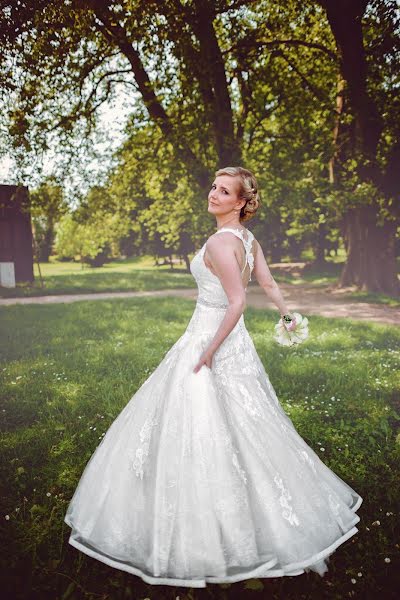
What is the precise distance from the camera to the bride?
255 cm

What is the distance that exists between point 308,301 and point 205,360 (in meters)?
10.6

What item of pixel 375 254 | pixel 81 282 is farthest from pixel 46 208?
pixel 375 254

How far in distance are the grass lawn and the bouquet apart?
1.37 meters

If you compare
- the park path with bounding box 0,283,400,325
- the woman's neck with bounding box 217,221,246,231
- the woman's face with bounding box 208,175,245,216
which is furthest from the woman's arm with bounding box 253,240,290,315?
the park path with bounding box 0,283,400,325

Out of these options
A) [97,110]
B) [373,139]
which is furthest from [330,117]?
[97,110]

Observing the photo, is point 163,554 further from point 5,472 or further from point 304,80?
point 304,80

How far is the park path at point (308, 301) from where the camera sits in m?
10.4

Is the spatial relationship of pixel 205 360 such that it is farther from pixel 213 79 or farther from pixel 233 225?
pixel 213 79

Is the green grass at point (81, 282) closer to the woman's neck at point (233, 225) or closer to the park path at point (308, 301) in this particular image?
the park path at point (308, 301)

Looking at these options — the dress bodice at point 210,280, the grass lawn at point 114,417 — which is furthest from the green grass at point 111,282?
the dress bodice at point 210,280

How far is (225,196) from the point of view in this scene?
2.88 meters

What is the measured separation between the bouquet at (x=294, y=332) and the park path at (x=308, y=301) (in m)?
6.90

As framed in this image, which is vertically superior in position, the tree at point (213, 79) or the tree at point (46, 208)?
the tree at point (213, 79)

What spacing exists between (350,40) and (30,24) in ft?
18.3
